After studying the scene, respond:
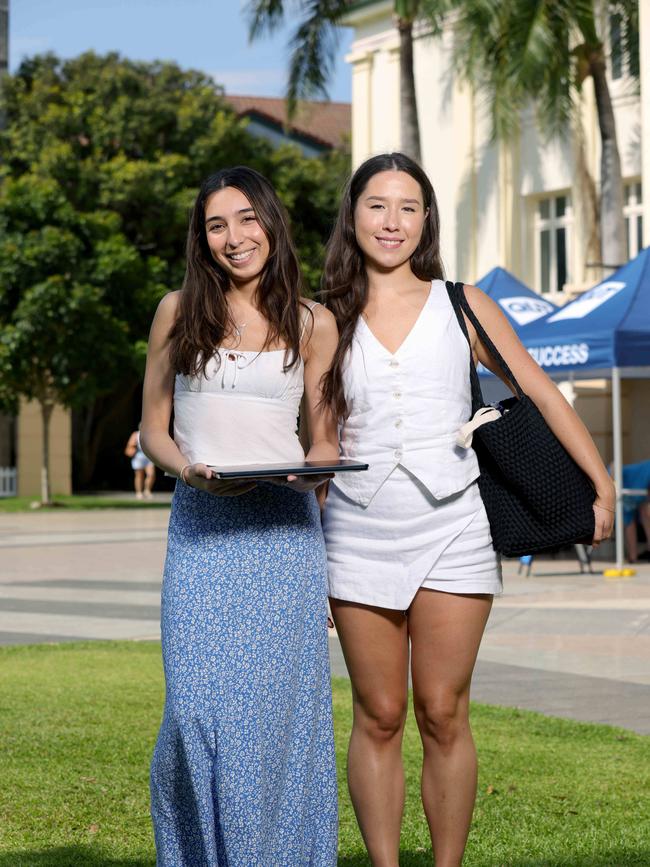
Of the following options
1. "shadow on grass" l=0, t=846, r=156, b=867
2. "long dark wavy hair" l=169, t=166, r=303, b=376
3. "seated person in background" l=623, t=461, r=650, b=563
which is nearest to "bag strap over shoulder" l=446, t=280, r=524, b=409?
"long dark wavy hair" l=169, t=166, r=303, b=376

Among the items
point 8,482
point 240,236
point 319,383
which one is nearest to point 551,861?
point 319,383

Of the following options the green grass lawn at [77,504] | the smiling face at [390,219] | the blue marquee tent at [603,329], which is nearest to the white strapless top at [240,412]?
the smiling face at [390,219]

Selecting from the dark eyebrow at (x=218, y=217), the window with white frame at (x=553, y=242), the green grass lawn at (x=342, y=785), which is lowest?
the green grass lawn at (x=342, y=785)

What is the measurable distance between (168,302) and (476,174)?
2292 cm

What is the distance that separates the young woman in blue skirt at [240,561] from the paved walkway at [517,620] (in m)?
3.59

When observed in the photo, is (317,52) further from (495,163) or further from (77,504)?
(77,504)

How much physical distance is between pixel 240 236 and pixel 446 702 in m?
1.30

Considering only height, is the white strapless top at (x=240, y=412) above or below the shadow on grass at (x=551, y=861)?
above

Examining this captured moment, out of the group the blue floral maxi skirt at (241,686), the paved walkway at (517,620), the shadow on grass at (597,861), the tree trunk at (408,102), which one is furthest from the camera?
the tree trunk at (408,102)

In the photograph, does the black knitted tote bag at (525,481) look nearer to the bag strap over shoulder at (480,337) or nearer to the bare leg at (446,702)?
the bag strap over shoulder at (480,337)

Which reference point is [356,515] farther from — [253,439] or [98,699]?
[98,699]

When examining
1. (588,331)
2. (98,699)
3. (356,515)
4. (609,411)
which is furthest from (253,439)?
(609,411)

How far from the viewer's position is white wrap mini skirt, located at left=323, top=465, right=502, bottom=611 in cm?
376

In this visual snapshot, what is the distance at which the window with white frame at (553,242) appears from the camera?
24.4 m
